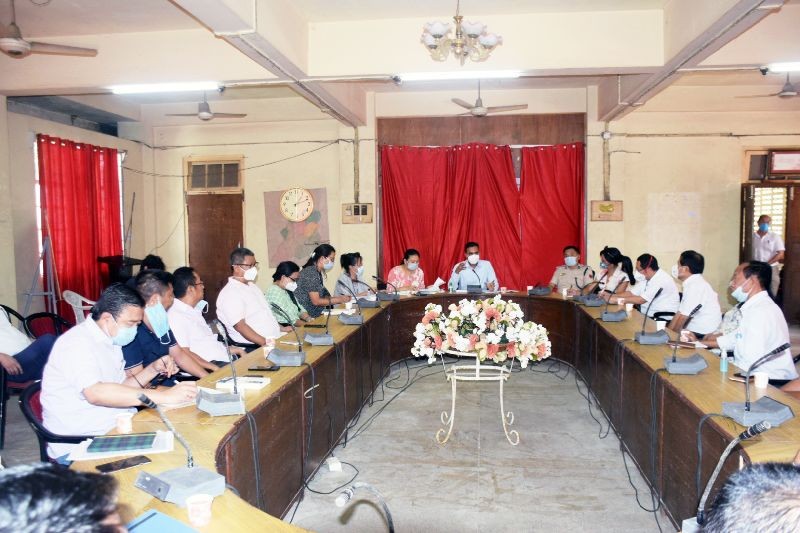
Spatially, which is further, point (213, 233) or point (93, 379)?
point (213, 233)

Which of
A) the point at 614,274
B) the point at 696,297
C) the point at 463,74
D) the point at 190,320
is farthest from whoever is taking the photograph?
the point at 614,274

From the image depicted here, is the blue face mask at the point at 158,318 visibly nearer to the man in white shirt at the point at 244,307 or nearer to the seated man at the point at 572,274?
the man in white shirt at the point at 244,307

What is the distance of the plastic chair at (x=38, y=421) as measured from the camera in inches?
98.3

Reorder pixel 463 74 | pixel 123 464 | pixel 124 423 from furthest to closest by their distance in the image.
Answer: pixel 463 74 < pixel 124 423 < pixel 123 464

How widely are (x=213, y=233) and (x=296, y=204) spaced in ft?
4.74

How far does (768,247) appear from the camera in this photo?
26.3ft

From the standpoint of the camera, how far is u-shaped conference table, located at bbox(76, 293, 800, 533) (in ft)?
6.89

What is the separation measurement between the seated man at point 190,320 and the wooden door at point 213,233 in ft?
16.9

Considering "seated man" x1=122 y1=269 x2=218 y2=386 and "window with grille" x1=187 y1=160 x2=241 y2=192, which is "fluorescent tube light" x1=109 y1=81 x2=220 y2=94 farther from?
"window with grille" x1=187 y1=160 x2=241 y2=192

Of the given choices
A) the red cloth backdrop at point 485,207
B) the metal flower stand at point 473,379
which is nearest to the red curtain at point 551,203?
the red cloth backdrop at point 485,207

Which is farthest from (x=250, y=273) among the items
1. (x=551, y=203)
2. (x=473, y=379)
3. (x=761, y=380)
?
(x=551, y=203)

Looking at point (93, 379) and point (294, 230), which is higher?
point (294, 230)

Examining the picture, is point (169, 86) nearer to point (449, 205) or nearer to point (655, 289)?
point (449, 205)

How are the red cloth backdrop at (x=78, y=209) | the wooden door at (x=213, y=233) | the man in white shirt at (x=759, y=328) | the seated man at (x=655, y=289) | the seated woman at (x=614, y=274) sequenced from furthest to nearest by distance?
the wooden door at (x=213, y=233) → the red cloth backdrop at (x=78, y=209) → the seated woman at (x=614, y=274) → the seated man at (x=655, y=289) → the man in white shirt at (x=759, y=328)
